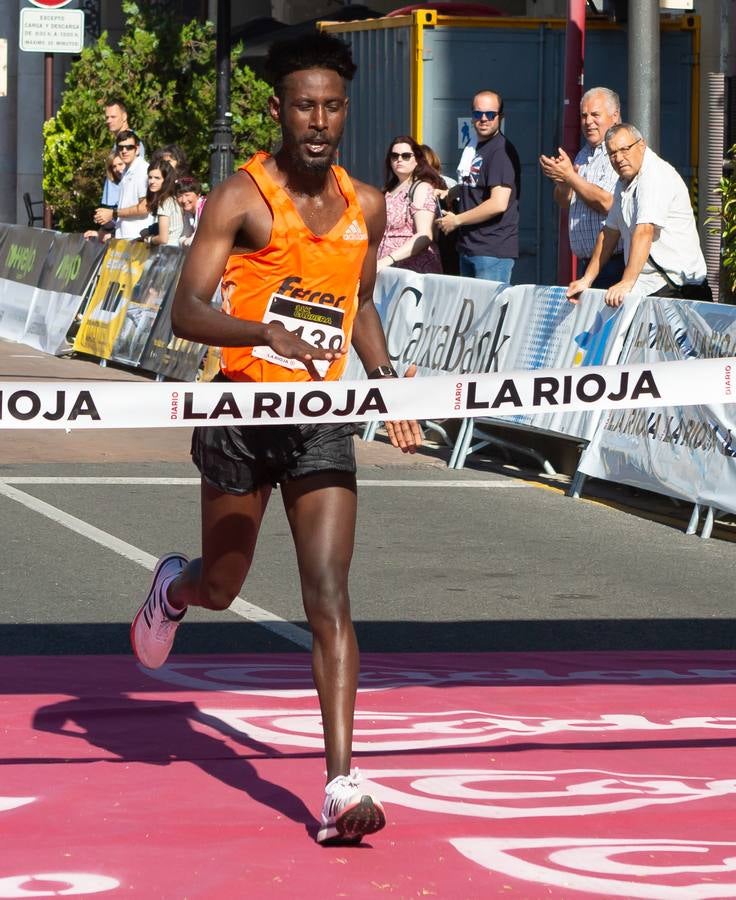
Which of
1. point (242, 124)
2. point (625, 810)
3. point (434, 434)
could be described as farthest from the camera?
point (242, 124)

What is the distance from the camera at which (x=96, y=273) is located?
1900 centimetres

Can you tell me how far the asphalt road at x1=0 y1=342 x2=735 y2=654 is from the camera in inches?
312

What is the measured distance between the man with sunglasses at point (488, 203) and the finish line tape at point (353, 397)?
831 cm

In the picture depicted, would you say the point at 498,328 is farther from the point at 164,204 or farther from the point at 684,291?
the point at 164,204

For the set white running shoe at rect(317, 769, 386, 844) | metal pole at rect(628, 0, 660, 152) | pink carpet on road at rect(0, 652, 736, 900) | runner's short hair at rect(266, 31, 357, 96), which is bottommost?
pink carpet on road at rect(0, 652, 736, 900)

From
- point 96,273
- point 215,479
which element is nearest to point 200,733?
point 215,479

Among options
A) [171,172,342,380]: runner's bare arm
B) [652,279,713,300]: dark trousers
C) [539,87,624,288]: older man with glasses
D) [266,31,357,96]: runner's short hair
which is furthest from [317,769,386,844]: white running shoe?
[539,87,624,288]: older man with glasses

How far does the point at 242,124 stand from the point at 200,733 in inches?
746

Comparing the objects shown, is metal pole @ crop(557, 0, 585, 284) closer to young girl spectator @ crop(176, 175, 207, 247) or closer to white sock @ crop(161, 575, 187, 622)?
young girl spectator @ crop(176, 175, 207, 247)

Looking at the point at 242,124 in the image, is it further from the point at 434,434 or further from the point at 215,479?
the point at 215,479

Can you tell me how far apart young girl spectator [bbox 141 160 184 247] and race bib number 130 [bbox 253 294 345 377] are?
12053 millimetres

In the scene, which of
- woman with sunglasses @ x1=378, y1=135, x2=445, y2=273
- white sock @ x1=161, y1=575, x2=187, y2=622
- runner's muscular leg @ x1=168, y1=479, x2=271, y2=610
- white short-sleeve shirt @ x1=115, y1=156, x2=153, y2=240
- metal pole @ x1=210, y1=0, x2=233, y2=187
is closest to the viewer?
runner's muscular leg @ x1=168, y1=479, x2=271, y2=610

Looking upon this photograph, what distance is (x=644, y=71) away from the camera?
13.4 m

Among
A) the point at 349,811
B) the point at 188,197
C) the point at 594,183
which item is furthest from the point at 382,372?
the point at 188,197
